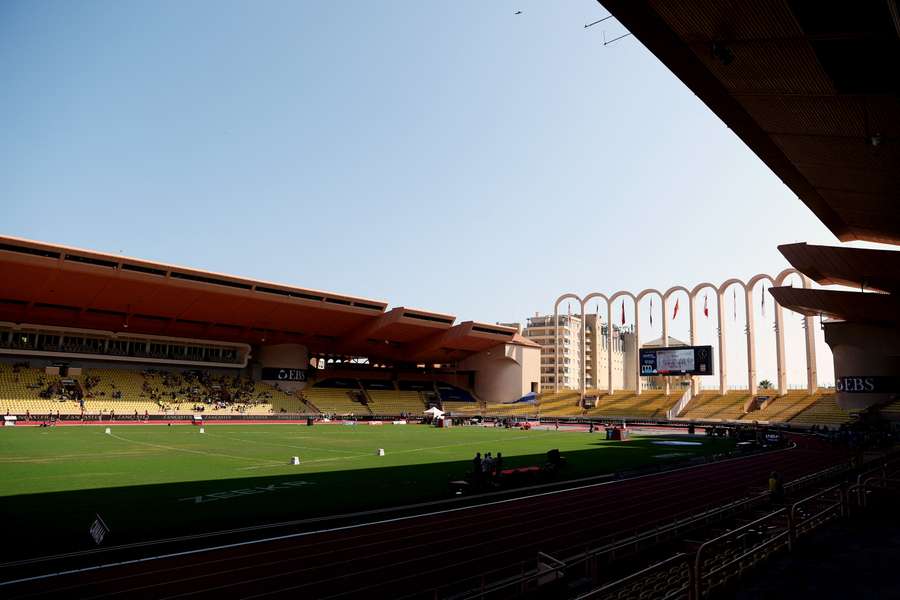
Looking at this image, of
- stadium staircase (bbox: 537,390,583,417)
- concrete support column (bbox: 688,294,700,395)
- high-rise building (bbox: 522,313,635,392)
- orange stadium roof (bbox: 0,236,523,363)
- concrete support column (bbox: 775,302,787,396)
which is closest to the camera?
orange stadium roof (bbox: 0,236,523,363)

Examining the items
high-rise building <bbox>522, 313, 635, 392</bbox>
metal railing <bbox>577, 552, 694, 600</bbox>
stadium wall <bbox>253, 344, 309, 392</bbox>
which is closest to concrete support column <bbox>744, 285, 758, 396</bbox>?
stadium wall <bbox>253, 344, 309, 392</bbox>

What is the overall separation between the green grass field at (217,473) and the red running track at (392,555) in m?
2.29

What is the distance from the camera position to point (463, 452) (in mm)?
32625

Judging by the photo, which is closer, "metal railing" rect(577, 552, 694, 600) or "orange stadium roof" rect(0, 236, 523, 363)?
"metal railing" rect(577, 552, 694, 600)

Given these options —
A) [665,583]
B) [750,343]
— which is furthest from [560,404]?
[665,583]

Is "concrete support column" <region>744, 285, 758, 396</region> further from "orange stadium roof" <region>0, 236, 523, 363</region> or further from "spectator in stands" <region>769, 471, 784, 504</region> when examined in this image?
"spectator in stands" <region>769, 471, 784, 504</region>

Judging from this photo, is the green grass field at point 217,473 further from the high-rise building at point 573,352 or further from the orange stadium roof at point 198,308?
the high-rise building at point 573,352

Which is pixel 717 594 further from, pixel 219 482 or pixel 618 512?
pixel 219 482

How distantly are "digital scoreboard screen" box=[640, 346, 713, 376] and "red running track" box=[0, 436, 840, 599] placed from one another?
4776cm

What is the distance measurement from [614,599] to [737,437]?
142ft

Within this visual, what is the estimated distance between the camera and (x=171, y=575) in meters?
10.4

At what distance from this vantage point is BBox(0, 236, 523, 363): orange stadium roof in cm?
4584

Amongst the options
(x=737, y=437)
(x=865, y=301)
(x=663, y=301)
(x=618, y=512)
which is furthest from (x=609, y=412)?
(x=618, y=512)

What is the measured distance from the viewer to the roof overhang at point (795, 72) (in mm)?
12555
